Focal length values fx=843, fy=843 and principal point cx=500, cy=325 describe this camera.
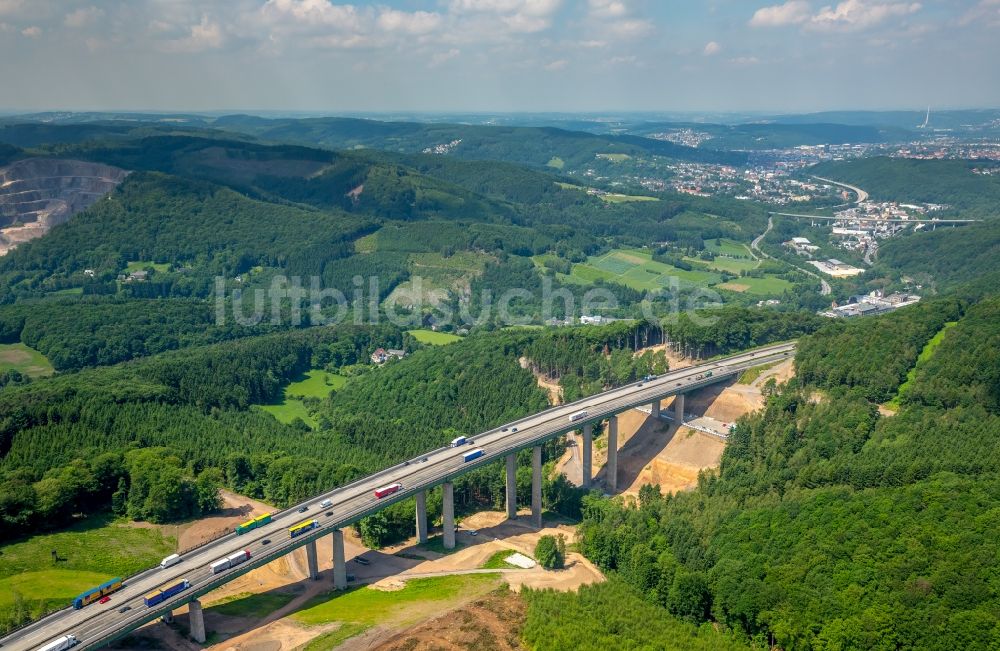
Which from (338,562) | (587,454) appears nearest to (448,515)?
(338,562)

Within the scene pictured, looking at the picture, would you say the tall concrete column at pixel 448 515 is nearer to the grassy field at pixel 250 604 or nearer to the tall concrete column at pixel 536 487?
the tall concrete column at pixel 536 487

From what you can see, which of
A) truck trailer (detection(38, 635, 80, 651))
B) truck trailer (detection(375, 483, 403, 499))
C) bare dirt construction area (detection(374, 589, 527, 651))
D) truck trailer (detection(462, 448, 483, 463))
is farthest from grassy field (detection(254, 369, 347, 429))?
truck trailer (detection(38, 635, 80, 651))

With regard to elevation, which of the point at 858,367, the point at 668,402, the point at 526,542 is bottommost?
the point at 526,542

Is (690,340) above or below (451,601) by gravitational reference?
above

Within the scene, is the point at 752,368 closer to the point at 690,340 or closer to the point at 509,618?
the point at 690,340

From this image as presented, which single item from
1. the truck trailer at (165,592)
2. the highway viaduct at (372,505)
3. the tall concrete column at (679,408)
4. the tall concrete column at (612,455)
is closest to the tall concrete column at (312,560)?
the highway viaduct at (372,505)

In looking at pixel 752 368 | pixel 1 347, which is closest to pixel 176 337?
pixel 1 347
